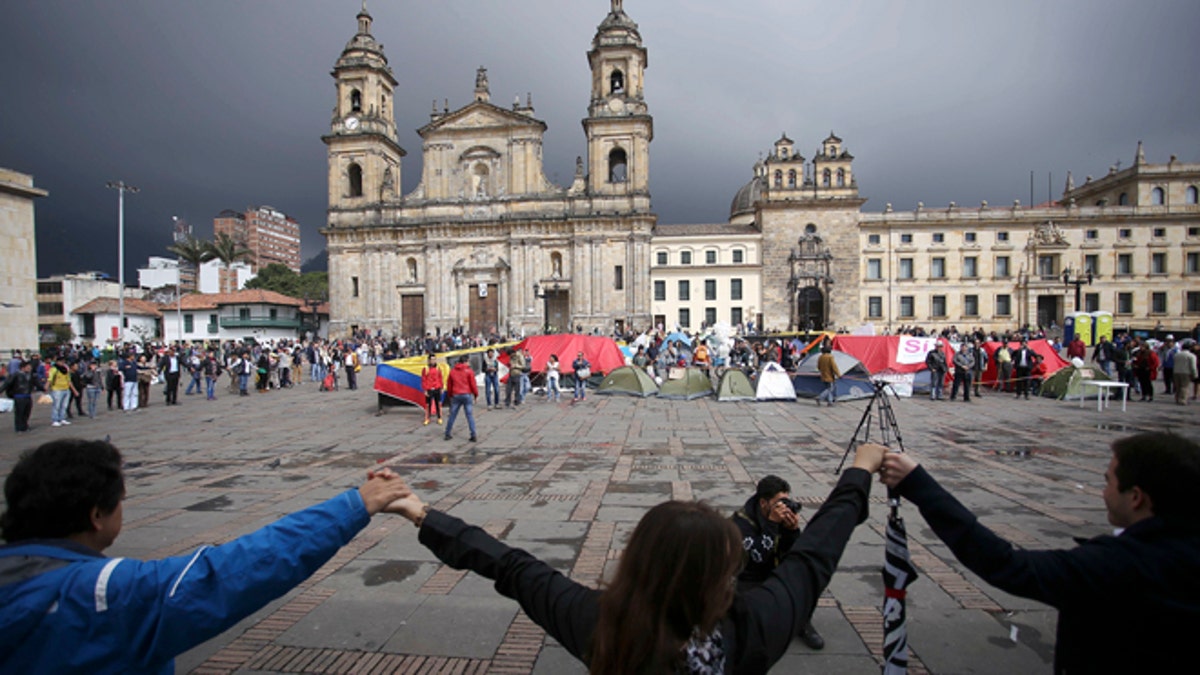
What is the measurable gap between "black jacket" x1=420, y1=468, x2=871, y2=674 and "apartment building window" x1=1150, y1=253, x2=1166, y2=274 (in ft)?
198

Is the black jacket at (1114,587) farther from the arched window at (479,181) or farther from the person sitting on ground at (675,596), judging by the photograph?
the arched window at (479,181)

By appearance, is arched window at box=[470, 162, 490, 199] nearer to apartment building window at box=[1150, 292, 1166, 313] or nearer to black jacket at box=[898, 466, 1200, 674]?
black jacket at box=[898, 466, 1200, 674]

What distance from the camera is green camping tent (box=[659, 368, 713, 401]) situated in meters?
17.1

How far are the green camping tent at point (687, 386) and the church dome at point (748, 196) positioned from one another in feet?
141

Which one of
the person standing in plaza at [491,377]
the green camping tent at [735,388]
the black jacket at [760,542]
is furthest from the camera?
the green camping tent at [735,388]

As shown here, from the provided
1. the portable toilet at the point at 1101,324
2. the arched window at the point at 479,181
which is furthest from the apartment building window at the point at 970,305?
the arched window at the point at 479,181

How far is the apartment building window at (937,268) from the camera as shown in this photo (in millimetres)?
46500

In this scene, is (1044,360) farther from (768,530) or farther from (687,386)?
(768,530)

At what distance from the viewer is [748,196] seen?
2283 inches

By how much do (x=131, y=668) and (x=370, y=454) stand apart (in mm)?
8396

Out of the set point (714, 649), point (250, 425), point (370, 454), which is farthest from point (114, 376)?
point (714, 649)

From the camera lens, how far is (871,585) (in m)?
4.40

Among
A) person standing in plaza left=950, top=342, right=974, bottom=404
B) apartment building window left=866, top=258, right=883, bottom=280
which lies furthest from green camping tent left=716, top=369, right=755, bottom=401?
apartment building window left=866, top=258, right=883, bottom=280

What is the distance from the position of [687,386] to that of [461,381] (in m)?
8.10
